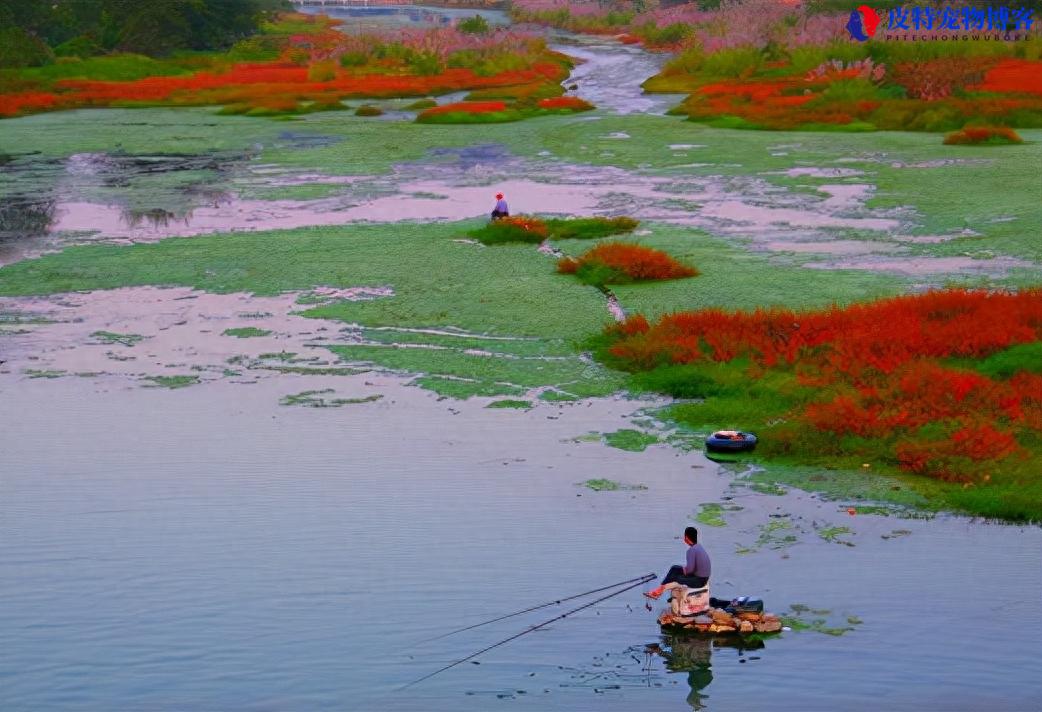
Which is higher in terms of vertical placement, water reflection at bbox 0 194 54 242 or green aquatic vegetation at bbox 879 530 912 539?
Answer: water reflection at bbox 0 194 54 242

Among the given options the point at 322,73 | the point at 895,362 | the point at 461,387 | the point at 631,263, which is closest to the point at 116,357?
the point at 461,387

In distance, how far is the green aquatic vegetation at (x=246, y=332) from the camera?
3297 centimetres

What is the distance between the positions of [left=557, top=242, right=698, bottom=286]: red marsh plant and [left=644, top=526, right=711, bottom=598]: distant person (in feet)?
60.9

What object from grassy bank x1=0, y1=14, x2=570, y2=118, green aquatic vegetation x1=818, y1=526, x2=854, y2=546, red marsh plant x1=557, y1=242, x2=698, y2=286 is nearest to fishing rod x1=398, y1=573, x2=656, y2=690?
green aquatic vegetation x1=818, y1=526, x2=854, y2=546

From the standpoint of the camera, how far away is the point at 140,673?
1711cm

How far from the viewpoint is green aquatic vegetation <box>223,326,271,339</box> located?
33.0 meters

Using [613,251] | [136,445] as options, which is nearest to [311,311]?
[613,251]

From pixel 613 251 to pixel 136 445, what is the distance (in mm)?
15225

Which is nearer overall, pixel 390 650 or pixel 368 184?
pixel 390 650

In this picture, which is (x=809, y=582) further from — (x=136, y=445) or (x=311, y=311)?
(x=311, y=311)

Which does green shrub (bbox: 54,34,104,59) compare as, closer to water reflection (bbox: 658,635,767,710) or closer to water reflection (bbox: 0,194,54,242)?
water reflection (bbox: 0,194,54,242)

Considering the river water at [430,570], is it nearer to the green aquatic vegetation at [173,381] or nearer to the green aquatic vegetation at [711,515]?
the green aquatic vegetation at [711,515]

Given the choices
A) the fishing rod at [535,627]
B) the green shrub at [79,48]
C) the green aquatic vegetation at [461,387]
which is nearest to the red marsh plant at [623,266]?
the green aquatic vegetation at [461,387]

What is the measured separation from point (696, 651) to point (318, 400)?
1229cm
